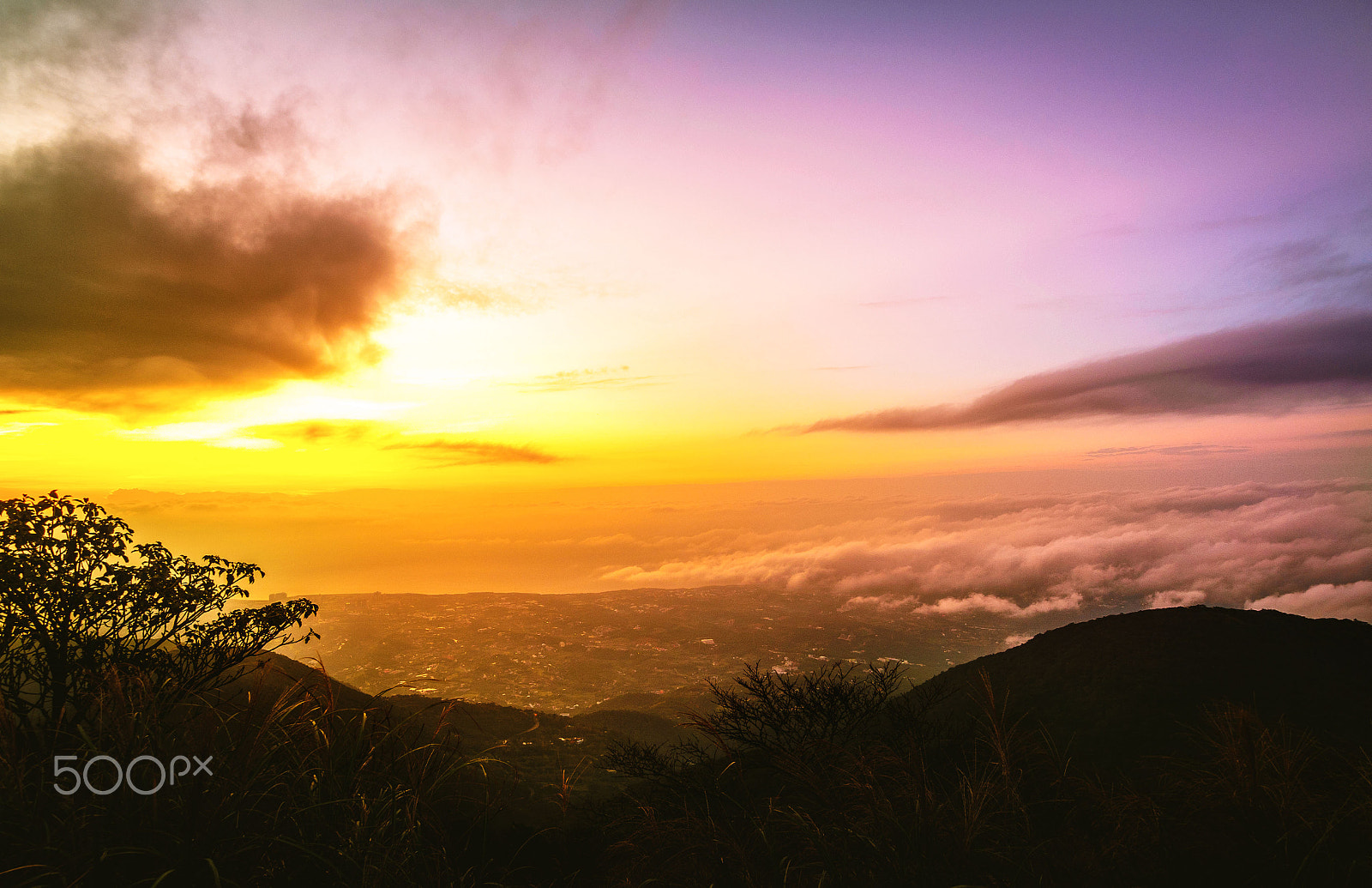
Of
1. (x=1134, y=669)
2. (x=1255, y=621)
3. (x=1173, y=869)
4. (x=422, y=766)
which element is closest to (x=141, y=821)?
(x=422, y=766)

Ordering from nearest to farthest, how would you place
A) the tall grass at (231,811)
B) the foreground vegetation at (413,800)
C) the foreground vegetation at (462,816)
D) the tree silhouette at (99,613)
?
the tall grass at (231,811) < the foreground vegetation at (462,816) < the foreground vegetation at (413,800) < the tree silhouette at (99,613)

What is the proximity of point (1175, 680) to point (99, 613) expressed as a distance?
3523 cm

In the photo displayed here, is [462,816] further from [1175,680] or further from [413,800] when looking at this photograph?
[1175,680]

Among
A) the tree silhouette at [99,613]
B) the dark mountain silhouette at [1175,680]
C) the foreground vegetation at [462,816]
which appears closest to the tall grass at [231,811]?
the foreground vegetation at [462,816]

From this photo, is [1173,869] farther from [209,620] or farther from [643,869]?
[209,620]

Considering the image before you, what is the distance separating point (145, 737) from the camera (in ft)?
17.0

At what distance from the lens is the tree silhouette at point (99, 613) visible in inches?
511

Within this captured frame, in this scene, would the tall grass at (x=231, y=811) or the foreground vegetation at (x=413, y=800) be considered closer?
the tall grass at (x=231, y=811)

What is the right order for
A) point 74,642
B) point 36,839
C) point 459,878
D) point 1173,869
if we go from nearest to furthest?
point 36,839
point 459,878
point 1173,869
point 74,642

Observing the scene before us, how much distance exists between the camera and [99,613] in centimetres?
1413

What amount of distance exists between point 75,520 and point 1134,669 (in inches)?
1407

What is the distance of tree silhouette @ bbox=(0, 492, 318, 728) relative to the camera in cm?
1298

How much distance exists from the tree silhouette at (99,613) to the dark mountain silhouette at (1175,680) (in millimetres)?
21470

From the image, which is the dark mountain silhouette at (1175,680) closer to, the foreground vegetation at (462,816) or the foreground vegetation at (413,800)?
the foreground vegetation at (413,800)
